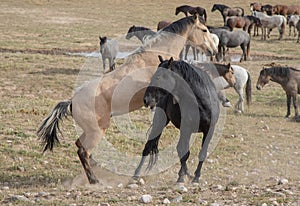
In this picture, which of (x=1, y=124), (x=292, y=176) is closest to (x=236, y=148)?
(x=292, y=176)

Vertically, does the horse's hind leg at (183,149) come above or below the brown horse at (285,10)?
above

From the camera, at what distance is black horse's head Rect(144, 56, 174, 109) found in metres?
6.68

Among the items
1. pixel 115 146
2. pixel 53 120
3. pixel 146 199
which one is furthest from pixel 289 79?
pixel 146 199

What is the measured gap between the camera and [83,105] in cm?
700

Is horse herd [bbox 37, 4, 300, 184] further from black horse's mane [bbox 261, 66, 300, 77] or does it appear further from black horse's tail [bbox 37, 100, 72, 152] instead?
black horse's mane [bbox 261, 66, 300, 77]

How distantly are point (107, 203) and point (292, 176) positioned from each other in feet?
10.3

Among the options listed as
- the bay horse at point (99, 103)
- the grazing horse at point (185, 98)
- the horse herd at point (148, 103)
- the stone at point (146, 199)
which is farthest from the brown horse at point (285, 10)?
the stone at point (146, 199)

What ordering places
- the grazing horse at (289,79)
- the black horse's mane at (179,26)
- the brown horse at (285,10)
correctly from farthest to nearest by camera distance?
the brown horse at (285,10), the grazing horse at (289,79), the black horse's mane at (179,26)

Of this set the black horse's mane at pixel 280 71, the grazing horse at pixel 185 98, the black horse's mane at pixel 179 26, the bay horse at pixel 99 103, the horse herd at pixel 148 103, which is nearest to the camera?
the grazing horse at pixel 185 98

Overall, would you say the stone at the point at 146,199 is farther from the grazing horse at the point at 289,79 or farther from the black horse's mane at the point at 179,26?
the grazing horse at the point at 289,79

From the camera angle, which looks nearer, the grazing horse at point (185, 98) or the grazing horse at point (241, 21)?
the grazing horse at point (185, 98)

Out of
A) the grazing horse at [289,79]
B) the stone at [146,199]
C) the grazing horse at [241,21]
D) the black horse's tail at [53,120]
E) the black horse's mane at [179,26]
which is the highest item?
the black horse's mane at [179,26]

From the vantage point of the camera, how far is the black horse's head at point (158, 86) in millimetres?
6684

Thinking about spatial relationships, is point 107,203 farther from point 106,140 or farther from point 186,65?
point 106,140
